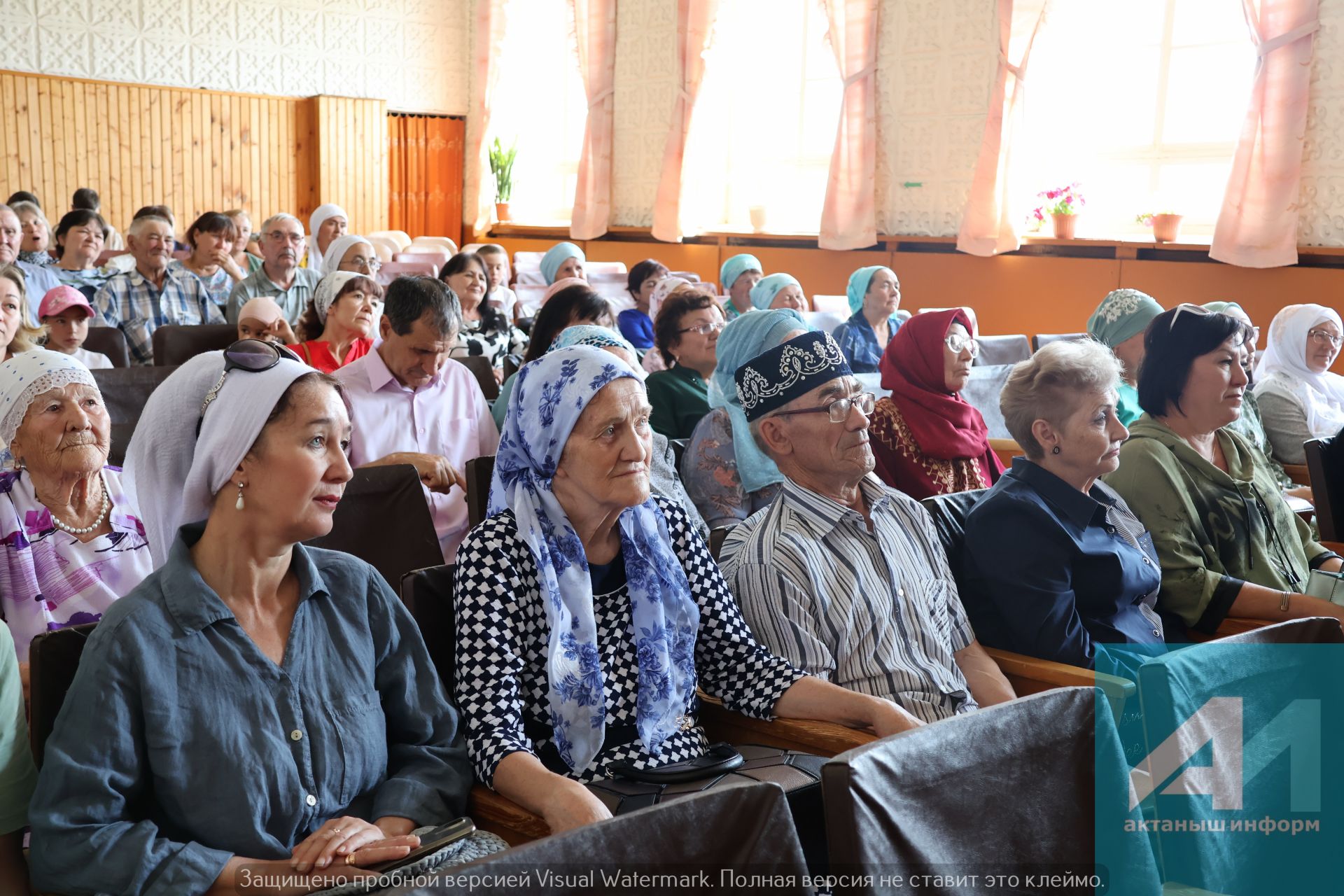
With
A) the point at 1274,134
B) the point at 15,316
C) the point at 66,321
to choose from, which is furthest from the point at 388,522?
the point at 1274,134

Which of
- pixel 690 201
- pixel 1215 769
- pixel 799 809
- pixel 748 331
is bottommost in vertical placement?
pixel 799 809

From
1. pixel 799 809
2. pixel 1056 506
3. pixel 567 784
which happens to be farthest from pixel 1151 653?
pixel 567 784

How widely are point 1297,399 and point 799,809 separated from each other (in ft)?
12.8

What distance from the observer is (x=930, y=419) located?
11.5ft

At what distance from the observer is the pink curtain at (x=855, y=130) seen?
Answer: 9.09m

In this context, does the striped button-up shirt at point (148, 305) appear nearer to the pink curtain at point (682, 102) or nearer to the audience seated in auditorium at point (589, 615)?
the audience seated in auditorium at point (589, 615)

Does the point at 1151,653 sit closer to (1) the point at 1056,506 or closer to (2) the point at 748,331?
(1) the point at 1056,506

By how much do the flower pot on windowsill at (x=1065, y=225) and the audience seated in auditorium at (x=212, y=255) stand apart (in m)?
5.31

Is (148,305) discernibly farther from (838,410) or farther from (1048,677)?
(1048,677)

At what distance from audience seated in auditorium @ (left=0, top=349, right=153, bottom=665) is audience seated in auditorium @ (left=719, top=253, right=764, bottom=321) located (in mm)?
4835

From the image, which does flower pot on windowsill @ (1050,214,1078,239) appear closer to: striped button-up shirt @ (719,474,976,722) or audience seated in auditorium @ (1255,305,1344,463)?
audience seated in auditorium @ (1255,305,1344,463)

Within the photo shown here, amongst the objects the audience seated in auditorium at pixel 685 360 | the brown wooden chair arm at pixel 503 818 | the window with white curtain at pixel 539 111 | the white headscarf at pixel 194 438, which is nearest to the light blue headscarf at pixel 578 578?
the brown wooden chair arm at pixel 503 818

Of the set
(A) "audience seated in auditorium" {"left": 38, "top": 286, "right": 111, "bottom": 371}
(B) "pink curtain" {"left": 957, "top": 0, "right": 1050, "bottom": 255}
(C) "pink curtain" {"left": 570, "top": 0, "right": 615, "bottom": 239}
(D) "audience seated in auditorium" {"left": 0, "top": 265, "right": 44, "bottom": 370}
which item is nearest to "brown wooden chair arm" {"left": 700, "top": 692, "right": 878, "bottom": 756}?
(D) "audience seated in auditorium" {"left": 0, "top": 265, "right": 44, "bottom": 370}

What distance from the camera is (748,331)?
9.57 ft
